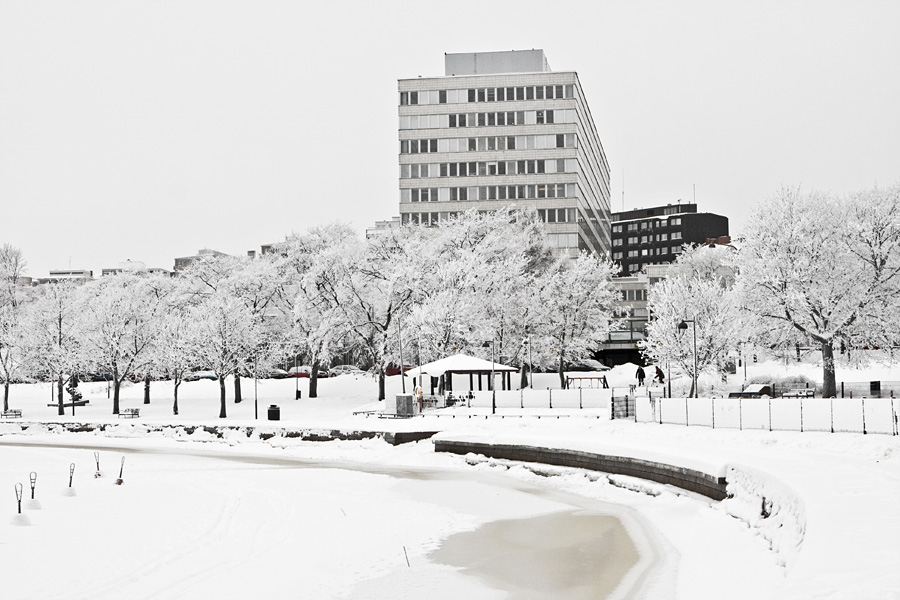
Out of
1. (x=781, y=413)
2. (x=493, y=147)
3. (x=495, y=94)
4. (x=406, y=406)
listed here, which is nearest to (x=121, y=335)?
(x=406, y=406)

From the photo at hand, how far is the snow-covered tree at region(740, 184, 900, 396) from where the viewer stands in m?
53.7

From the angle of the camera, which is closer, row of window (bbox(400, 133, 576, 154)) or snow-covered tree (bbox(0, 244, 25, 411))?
snow-covered tree (bbox(0, 244, 25, 411))

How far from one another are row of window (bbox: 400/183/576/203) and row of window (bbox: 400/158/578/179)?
1.58 meters

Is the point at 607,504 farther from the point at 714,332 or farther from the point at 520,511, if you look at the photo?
the point at 714,332

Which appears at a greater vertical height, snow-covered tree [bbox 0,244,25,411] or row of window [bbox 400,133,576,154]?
row of window [bbox 400,133,576,154]

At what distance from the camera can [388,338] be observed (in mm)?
66938

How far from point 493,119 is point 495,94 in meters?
2.93

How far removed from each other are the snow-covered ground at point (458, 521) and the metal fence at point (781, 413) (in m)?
1.00

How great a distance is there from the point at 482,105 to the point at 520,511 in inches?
3526

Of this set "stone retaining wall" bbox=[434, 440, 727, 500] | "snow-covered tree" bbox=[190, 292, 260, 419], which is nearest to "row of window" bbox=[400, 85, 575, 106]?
"snow-covered tree" bbox=[190, 292, 260, 419]

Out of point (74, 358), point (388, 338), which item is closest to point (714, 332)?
point (388, 338)

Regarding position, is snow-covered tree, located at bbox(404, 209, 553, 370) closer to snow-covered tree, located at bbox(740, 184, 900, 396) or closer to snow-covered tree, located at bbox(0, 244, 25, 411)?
snow-covered tree, located at bbox(740, 184, 900, 396)

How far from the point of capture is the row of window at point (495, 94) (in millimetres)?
111938

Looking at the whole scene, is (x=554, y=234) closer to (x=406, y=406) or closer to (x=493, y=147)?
(x=493, y=147)
